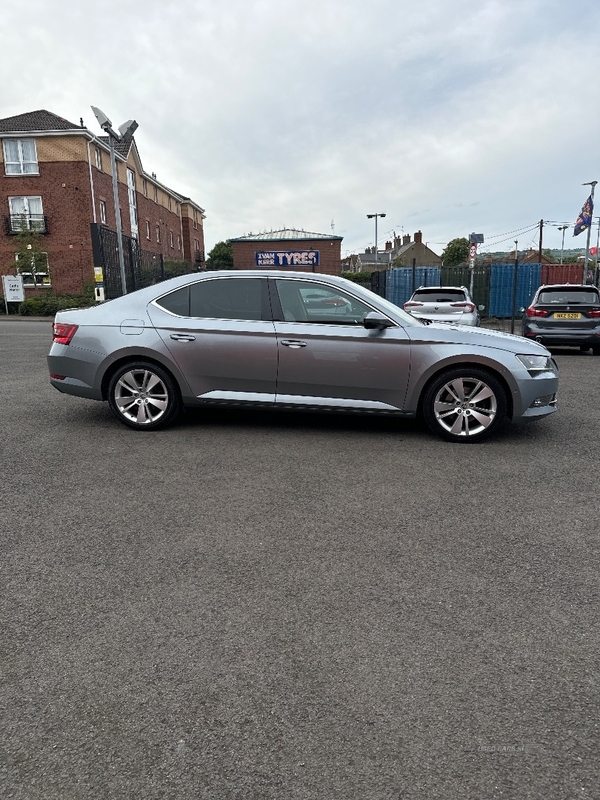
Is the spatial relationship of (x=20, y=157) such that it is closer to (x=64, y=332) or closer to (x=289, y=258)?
(x=289, y=258)

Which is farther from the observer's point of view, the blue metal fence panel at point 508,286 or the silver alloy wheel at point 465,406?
the blue metal fence panel at point 508,286

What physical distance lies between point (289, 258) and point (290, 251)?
1041mm

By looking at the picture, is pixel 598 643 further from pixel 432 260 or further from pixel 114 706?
pixel 432 260

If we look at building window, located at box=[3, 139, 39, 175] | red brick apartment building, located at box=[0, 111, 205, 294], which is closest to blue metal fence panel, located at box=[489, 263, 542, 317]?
red brick apartment building, located at box=[0, 111, 205, 294]

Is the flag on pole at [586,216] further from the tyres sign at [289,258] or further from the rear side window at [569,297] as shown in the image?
the tyres sign at [289,258]

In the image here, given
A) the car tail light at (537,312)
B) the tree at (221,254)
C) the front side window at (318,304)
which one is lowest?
the car tail light at (537,312)

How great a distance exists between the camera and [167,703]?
2.16m

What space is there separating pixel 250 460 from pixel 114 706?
299 centimetres

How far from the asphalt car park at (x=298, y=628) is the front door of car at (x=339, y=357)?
884 mm

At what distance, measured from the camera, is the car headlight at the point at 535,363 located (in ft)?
18.6

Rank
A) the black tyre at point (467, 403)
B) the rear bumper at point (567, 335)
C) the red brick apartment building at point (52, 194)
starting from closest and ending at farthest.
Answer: the black tyre at point (467, 403) → the rear bumper at point (567, 335) → the red brick apartment building at point (52, 194)

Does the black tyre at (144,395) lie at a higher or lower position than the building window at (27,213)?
lower

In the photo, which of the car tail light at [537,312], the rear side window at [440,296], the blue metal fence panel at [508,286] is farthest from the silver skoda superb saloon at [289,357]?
the blue metal fence panel at [508,286]

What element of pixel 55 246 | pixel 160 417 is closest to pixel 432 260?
pixel 55 246
